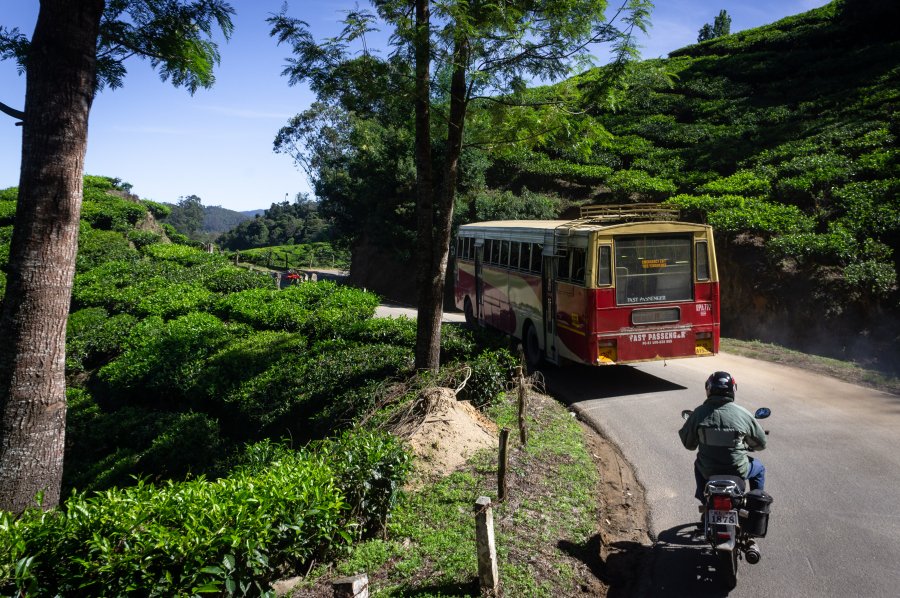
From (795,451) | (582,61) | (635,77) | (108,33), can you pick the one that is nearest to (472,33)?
(582,61)

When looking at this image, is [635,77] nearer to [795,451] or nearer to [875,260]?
[795,451]

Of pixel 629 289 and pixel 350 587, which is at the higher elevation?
pixel 629 289

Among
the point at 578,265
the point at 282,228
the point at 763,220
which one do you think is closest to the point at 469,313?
the point at 578,265

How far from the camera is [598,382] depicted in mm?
12414

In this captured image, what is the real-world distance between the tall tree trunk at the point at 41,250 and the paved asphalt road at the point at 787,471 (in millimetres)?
5750

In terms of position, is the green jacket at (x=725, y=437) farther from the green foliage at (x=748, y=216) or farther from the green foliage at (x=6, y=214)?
the green foliage at (x=6, y=214)

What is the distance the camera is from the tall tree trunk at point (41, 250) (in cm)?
575

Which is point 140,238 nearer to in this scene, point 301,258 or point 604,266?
point 604,266

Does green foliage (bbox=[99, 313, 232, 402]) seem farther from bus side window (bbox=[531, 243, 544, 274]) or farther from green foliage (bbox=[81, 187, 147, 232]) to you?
green foliage (bbox=[81, 187, 147, 232])

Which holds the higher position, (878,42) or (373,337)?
(878,42)

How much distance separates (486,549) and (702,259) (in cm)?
824

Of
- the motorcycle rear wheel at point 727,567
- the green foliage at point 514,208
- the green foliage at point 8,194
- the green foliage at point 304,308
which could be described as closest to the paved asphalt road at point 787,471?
the motorcycle rear wheel at point 727,567

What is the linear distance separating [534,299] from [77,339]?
1133 cm

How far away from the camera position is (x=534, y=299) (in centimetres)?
1301
